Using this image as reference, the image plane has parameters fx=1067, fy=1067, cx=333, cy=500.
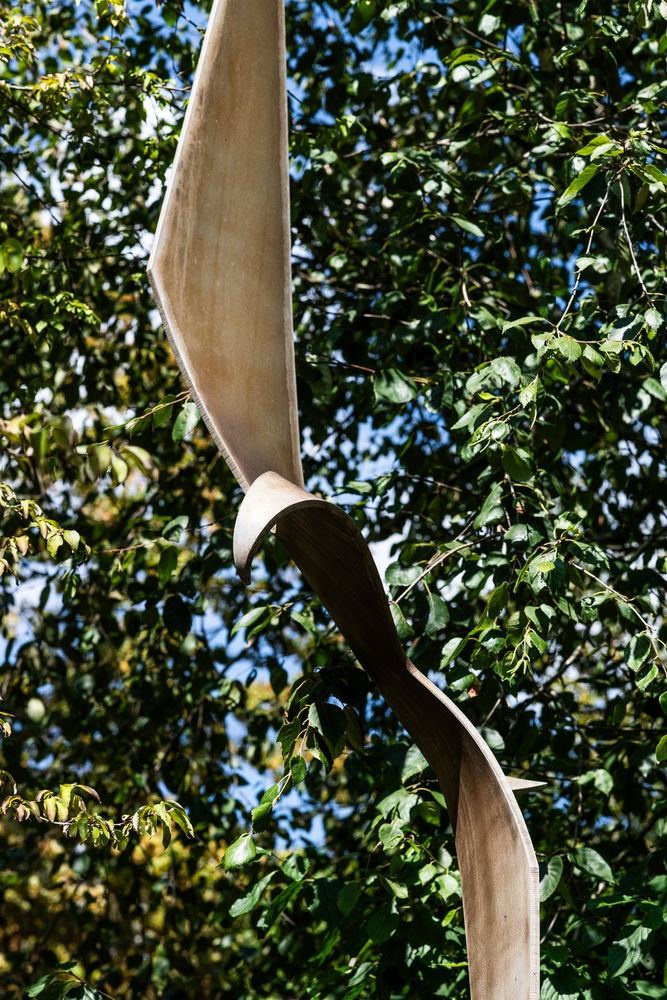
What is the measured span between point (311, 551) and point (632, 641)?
84 cm

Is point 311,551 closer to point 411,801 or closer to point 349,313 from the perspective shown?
point 411,801

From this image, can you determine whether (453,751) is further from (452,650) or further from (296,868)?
(296,868)

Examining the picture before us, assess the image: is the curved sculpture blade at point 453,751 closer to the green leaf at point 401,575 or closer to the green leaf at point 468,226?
the green leaf at point 401,575

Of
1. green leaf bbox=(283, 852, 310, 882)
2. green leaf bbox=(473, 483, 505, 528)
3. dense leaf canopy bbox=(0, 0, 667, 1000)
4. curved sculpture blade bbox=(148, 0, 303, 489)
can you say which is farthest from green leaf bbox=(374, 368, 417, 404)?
green leaf bbox=(283, 852, 310, 882)

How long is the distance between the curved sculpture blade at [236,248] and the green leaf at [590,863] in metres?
1.16

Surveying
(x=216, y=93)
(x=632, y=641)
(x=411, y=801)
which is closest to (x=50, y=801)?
(x=411, y=801)

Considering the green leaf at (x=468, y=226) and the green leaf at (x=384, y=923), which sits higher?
the green leaf at (x=468, y=226)

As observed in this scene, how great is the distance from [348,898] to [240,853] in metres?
0.33

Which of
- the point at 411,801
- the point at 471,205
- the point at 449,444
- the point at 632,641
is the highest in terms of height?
the point at 471,205

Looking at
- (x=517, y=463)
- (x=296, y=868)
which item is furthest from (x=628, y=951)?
(x=517, y=463)

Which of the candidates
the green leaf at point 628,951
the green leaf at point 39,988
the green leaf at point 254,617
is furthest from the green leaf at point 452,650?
the green leaf at point 39,988

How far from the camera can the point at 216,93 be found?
80.0 inches

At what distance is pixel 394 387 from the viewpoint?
9.57ft

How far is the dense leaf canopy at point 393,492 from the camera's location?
7.89 ft
